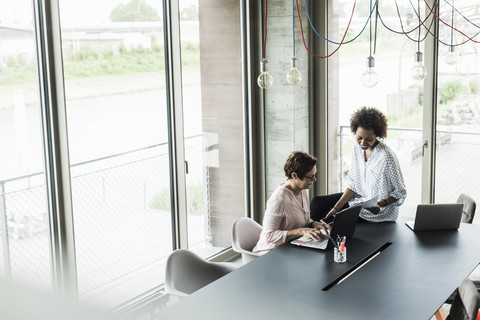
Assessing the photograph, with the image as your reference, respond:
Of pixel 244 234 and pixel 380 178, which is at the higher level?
pixel 380 178

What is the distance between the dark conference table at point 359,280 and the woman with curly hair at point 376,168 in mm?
220

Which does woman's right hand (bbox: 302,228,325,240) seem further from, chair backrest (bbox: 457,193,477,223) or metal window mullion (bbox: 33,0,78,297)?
metal window mullion (bbox: 33,0,78,297)

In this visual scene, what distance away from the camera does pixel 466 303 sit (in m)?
2.49

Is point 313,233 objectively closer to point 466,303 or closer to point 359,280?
point 359,280

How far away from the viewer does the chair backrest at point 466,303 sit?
2.41 m

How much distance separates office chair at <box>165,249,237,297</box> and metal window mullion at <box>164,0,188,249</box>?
109 centimetres

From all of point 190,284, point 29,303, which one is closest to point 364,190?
point 190,284

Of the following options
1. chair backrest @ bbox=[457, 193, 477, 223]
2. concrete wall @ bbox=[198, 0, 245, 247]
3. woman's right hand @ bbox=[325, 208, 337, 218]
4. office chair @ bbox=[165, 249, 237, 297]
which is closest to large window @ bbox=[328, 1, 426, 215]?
concrete wall @ bbox=[198, 0, 245, 247]

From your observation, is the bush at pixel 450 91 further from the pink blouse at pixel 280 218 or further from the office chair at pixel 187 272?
the office chair at pixel 187 272

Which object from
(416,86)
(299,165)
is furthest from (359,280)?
(416,86)

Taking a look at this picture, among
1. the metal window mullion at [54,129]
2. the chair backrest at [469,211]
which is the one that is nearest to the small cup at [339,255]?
the chair backrest at [469,211]

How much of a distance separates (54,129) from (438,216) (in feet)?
8.10

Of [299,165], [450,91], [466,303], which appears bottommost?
[466,303]

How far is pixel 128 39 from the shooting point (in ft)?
13.0
